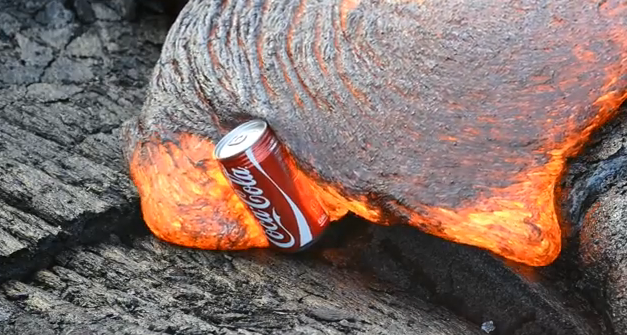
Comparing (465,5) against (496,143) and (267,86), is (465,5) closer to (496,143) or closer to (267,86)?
(496,143)

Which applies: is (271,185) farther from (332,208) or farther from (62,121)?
(62,121)

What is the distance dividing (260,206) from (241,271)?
0.18 meters

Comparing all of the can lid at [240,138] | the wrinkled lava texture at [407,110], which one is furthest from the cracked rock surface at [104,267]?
the can lid at [240,138]

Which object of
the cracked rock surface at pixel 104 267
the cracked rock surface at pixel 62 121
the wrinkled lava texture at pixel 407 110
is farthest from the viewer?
the cracked rock surface at pixel 62 121

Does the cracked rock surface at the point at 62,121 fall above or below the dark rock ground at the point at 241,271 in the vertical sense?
above

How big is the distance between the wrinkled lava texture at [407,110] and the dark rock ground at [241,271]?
0.28 ft

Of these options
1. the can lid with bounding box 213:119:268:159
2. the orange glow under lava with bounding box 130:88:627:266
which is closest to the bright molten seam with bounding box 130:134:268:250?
the orange glow under lava with bounding box 130:88:627:266

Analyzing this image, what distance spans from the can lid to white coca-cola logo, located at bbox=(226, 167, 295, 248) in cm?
5

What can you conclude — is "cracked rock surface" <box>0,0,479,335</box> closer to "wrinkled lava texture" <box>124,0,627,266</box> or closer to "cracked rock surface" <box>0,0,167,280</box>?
"cracked rock surface" <box>0,0,167,280</box>

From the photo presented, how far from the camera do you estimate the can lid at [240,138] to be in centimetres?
181

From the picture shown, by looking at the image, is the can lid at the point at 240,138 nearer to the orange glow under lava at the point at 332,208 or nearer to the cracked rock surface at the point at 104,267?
the orange glow under lava at the point at 332,208

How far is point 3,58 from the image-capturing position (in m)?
2.60

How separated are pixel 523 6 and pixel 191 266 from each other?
1.01 meters

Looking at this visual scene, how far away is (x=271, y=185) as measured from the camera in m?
1.87
